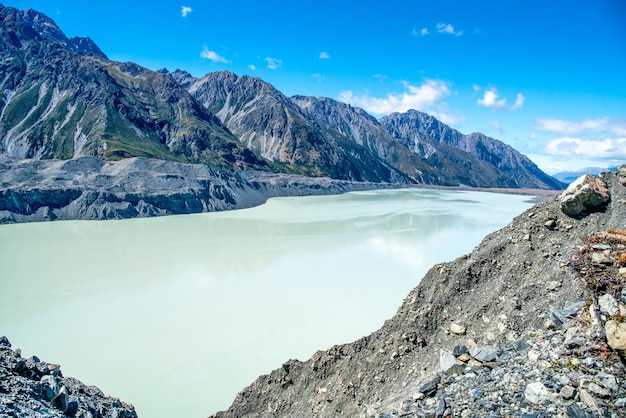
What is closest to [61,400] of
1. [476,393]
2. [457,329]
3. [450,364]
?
[450,364]

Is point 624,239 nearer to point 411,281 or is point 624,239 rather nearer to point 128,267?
point 411,281

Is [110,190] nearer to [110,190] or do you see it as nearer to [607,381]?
[110,190]

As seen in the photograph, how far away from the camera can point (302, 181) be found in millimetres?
105125

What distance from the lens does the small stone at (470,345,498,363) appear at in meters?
5.95

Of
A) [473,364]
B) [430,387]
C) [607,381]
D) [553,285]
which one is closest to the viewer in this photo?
[607,381]

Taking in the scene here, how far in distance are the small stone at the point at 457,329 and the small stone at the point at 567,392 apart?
292 centimetres

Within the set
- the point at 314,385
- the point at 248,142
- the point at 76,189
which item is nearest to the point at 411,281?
the point at 314,385

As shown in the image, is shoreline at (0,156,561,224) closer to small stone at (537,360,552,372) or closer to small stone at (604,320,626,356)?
small stone at (537,360,552,372)

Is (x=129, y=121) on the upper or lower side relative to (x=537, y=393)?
upper

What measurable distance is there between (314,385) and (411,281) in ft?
49.5

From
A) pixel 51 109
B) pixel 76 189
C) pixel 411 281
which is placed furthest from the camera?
pixel 51 109

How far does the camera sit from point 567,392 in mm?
Answer: 4527

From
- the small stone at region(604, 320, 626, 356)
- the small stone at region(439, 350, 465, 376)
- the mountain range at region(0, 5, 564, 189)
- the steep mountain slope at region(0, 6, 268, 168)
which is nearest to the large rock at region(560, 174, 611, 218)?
the small stone at region(604, 320, 626, 356)

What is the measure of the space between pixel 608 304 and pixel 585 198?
12.4ft
